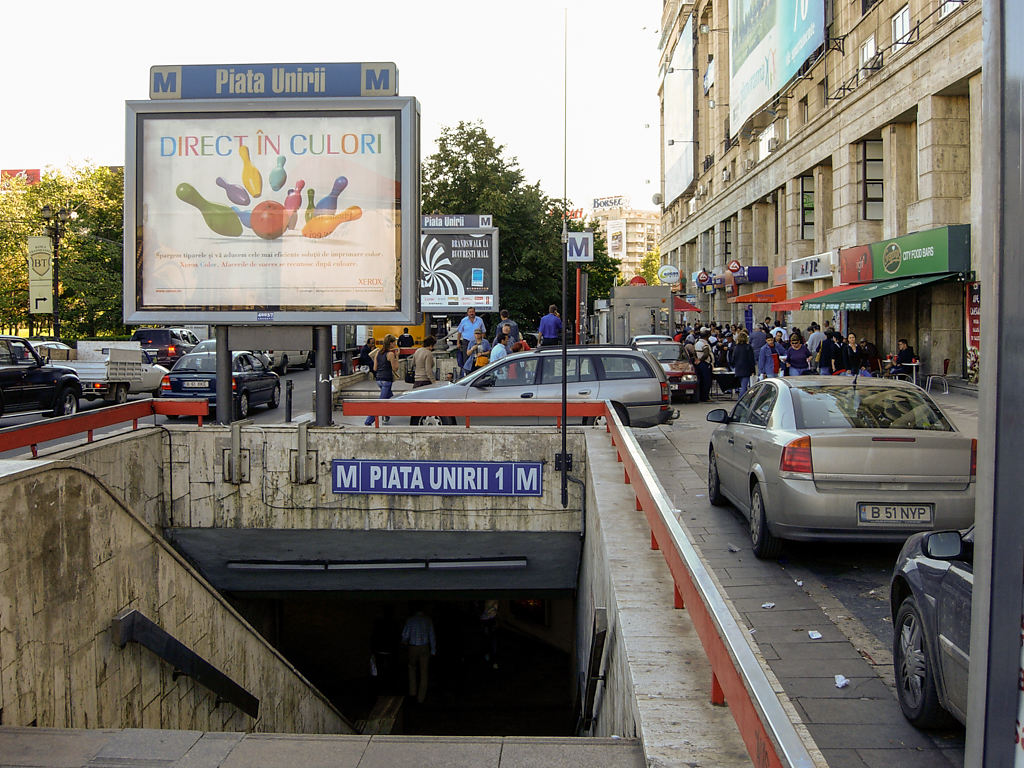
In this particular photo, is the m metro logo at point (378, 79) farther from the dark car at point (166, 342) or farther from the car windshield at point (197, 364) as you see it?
the dark car at point (166, 342)

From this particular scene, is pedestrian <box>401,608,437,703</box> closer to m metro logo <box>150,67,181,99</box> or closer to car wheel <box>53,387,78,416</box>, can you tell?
car wheel <box>53,387,78,416</box>

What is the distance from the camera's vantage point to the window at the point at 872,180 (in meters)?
28.7

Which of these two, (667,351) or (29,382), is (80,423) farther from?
(667,351)

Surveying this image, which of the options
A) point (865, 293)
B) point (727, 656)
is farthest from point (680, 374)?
point (727, 656)

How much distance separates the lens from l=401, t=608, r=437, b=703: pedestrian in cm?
1636

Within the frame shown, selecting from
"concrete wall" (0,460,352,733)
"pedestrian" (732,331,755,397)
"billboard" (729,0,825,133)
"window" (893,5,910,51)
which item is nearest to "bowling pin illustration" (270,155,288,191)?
"concrete wall" (0,460,352,733)

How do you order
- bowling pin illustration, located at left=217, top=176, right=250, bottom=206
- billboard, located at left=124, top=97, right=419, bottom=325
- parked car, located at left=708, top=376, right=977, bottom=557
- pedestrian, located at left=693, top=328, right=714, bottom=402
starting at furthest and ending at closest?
1. pedestrian, located at left=693, top=328, right=714, bottom=402
2. bowling pin illustration, located at left=217, top=176, right=250, bottom=206
3. billboard, located at left=124, top=97, right=419, bottom=325
4. parked car, located at left=708, top=376, right=977, bottom=557

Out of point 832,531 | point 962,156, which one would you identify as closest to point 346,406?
point 832,531

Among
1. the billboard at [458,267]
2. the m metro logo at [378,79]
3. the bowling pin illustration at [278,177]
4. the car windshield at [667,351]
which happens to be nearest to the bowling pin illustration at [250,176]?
the bowling pin illustration at [278,177]

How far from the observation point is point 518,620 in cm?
2086

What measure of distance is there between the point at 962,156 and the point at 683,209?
46740mm

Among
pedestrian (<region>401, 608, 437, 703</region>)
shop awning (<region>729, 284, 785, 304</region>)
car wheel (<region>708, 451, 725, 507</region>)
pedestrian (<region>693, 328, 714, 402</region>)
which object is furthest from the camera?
shop awning (<region>729, 284, 785, 304</region>)

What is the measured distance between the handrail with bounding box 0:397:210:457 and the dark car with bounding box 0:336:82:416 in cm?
784

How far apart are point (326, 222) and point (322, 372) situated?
2.09 m
